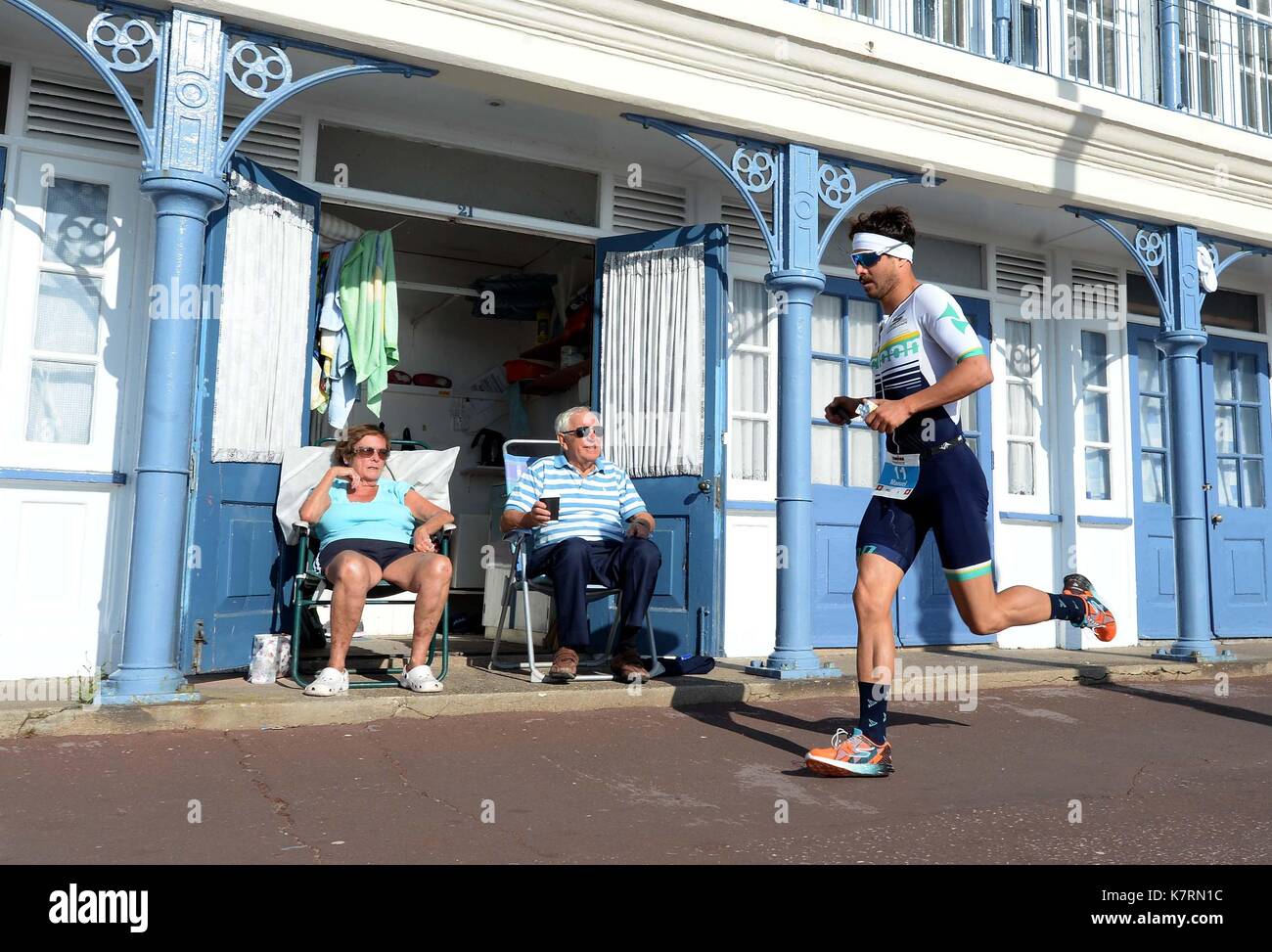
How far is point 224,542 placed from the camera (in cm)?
504

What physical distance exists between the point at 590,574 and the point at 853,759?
6.19 ft

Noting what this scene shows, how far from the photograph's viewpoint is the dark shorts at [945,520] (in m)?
3.51

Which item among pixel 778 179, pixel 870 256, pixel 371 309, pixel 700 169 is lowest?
pixel 870 256

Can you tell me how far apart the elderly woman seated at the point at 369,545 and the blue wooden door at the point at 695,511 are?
1419 millimetres

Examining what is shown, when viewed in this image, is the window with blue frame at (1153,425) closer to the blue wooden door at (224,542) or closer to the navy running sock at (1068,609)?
the navy running sock at (1068,609)

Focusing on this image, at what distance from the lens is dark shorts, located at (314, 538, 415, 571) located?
4.84 m

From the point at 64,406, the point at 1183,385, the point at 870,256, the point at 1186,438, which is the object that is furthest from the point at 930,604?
the point at 64,406

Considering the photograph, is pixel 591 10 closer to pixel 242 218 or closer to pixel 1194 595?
pixel 242 218

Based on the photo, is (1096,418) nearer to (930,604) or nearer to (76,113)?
(930,604)

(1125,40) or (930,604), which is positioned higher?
(1125,40)

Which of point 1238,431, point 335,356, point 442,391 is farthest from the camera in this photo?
point 442,391

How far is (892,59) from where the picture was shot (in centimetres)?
603

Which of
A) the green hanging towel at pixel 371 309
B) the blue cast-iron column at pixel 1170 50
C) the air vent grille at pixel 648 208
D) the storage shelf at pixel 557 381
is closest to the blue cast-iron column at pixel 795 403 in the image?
the air vent grille at pixel 648 208
